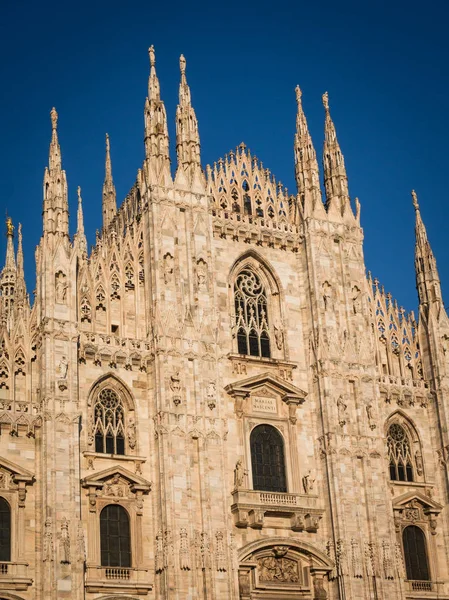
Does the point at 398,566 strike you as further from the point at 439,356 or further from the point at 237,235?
the point at 237,235

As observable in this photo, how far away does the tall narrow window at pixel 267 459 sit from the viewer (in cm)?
3816

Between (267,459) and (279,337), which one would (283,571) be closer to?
(267,459)

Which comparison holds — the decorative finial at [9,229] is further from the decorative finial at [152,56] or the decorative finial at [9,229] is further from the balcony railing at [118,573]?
the balcony railing at [118,573]

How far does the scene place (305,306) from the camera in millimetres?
41656

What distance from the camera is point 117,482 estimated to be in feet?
115

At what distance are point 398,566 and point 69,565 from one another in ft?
41.0

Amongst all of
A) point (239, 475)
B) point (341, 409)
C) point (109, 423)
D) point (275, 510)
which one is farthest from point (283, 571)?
point (109, 423)

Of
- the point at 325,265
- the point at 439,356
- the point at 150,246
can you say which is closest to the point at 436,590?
the point at 439,356

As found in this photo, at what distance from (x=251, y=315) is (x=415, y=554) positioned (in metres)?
10.8

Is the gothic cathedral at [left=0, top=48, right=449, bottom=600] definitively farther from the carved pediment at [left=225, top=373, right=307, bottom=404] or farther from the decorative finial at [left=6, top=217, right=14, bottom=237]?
the decorative finial at [left=6, top=217, right=14, bottom=237]

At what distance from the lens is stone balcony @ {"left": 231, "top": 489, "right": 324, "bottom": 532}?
36.6 metres

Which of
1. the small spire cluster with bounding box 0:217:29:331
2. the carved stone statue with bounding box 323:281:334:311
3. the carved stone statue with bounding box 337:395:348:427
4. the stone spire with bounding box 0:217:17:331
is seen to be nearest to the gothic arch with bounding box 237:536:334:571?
the carved stone statue with bounding box 337:395:348:427

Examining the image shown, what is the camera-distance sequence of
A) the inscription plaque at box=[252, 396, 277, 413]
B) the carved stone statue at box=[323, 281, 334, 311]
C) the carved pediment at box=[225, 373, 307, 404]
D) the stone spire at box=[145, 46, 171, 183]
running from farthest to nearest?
the carved stone statue at box=[323, 281, 334, 311]
the stone spire at box=[145, 46, 171, 183]
the inscription plaque at box=[252, 396, 277, 413]
the carved pediment at box=[225, 373, 307, 404]

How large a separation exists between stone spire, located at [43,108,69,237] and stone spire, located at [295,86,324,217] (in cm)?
1020
